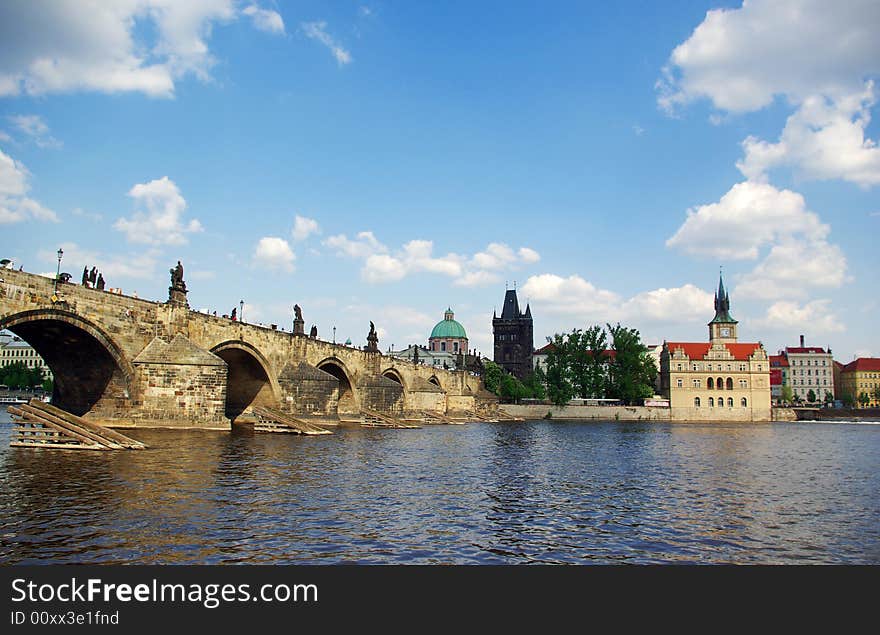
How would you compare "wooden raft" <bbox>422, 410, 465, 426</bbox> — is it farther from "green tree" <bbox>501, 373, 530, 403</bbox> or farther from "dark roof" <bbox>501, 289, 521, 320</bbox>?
"dark roof" <bbox>501, 289, 521, 320</bbox>

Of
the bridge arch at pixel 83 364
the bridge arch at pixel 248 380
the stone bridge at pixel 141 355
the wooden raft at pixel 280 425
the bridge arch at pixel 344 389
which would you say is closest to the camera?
the stone bridge at pixel 141 355

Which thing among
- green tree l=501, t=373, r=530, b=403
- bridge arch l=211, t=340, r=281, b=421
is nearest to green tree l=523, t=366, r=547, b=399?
green tree l=501, t=373, r=530, b=403

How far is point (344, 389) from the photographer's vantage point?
2263 inches

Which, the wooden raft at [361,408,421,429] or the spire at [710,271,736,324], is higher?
the spire at [710,271,736,324]

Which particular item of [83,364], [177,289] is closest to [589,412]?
[177,289]

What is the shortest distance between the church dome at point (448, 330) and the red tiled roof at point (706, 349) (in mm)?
62089

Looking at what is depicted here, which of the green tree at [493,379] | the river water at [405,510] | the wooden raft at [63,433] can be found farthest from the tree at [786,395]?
the wooden raft at [63,433]

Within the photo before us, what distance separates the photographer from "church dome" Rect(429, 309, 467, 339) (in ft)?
522

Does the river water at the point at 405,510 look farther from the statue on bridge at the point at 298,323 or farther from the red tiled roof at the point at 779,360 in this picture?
the red tiled roof at the point at 779,360

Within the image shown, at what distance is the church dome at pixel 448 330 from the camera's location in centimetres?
15912

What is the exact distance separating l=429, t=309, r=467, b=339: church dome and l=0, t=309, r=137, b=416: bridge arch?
425 feet

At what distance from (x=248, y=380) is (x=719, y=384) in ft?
260

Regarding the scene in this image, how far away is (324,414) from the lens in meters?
45.5

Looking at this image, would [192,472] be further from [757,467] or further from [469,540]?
[757,467]
